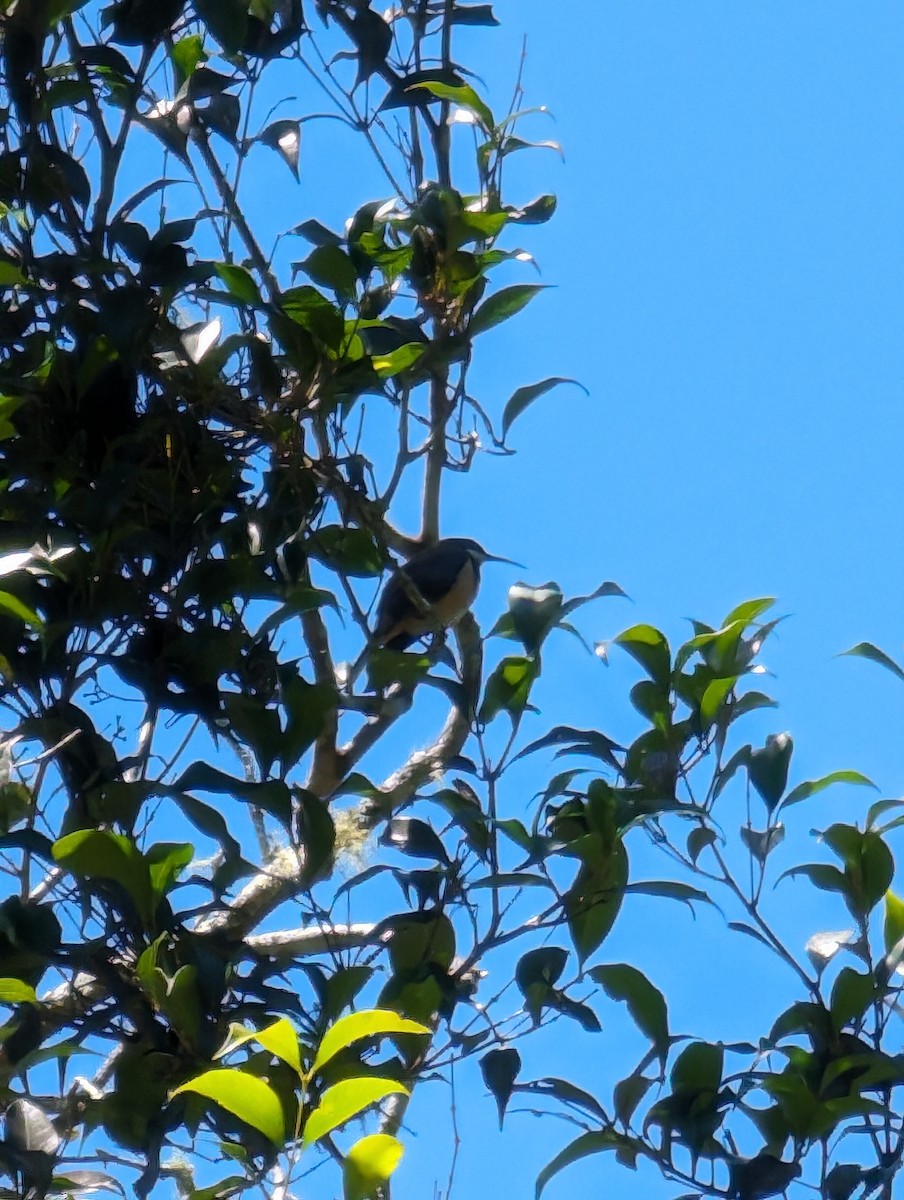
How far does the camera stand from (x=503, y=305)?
59.2 inches

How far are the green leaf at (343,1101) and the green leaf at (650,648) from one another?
0.61 metres

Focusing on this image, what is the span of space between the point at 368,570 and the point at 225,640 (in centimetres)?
20

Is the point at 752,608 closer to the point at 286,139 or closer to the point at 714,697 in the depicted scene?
the point at 714,697

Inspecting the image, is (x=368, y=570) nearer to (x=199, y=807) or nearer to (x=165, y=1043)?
Answer: (x=199, y=807)

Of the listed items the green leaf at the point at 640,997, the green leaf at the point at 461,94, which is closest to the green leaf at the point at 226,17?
the green leaf at the point at 461,94

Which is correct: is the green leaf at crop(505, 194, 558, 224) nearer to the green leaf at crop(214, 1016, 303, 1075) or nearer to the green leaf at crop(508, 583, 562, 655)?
the green leaf at crop(508, 583, 562, 655)

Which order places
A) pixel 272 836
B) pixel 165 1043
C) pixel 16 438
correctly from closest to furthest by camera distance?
pixel 165 1043 → pixel 16 438 → pixel 272 836

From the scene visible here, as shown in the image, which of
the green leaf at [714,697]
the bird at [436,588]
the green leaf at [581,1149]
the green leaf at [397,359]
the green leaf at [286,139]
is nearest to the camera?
the green leaf at [581,1149]

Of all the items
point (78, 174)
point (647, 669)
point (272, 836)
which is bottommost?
point (647, 669)

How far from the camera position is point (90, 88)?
5.01ft

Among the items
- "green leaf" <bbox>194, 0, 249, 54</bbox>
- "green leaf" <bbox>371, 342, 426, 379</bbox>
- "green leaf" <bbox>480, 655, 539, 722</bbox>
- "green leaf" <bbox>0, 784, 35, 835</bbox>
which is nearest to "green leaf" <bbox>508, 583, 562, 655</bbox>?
"green leaf" <bbox>480, 655, 539, 722</bbox>

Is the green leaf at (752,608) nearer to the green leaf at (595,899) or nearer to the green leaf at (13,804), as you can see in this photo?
the green leaf at (595,899)

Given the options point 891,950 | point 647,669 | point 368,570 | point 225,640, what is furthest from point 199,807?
point 891,950

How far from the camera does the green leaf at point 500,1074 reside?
1254mm
